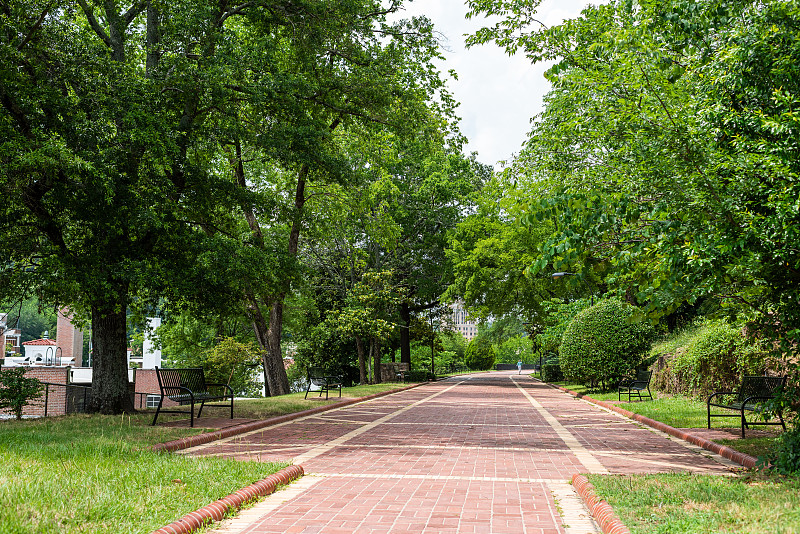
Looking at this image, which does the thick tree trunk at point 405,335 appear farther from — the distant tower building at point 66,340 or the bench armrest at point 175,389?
the bench armrest at point 175,389

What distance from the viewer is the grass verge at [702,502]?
479cm

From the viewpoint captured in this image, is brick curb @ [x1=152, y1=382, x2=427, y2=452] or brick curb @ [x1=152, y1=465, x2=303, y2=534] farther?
brick curb @ [x1=152, y1=382, x2=427, y2=452]

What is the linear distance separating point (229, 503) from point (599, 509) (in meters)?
3.35

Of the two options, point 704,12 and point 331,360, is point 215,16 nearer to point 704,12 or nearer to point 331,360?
point 704,12

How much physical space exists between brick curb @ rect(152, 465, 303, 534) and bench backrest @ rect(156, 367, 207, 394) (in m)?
5.63

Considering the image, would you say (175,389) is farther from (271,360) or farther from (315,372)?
(271,360)

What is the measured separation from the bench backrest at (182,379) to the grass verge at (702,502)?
28.0ft

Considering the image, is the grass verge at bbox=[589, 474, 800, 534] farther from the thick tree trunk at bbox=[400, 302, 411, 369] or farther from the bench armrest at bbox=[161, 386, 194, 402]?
the thick tree trunk at bbox=[400, 302, 411, 369]

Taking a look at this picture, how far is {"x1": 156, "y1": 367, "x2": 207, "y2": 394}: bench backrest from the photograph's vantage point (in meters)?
12.3

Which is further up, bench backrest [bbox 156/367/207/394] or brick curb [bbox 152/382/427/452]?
bench backrest [bbox 156/367/207/394]

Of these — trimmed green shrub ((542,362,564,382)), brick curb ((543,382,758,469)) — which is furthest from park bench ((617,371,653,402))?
trimmed green shrub ((542,362,564,382))

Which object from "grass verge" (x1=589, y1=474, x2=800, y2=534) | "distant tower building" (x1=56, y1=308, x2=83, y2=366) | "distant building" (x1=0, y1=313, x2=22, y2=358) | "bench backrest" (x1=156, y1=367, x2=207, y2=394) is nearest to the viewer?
"grass verge" (x1=589, y1=474, x2=800, y2=534)

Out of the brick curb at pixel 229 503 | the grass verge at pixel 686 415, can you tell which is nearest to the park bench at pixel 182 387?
the brick curb at pixel 229 503

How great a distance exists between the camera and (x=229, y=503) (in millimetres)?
5863
